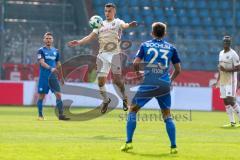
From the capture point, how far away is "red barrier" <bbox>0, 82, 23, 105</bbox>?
92.1ft

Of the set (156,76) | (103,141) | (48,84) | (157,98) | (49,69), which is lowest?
(103,141)

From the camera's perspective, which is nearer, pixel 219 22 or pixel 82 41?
pixel 82 41

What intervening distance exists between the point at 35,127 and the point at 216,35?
17370 millimetres

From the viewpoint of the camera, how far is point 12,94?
92.7 feet

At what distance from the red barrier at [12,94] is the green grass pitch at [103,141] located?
9354 mm

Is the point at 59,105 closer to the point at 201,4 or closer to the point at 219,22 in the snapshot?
the point at 219,22

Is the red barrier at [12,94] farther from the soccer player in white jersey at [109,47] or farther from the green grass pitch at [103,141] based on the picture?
the soccer player in white jersey at [109,47]

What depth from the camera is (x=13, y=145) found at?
1198cm

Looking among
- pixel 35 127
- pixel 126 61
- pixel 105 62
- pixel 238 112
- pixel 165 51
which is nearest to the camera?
pixel 165 51

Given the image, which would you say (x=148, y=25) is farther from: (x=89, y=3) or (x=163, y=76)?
(x=163, y=76)

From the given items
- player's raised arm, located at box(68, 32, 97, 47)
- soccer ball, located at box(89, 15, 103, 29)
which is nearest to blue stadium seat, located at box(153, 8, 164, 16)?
soccer ball, located at box(89, 15, 103, 29)

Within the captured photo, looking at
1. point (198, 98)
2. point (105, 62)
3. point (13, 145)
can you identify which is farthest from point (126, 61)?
point (13, 145)

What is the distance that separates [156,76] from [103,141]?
217 cm

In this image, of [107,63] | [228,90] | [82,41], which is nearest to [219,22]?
[228,90]
